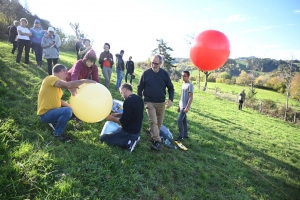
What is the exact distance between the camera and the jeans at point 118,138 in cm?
409

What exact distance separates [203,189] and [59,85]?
3.59m

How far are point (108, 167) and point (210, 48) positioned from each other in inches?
150

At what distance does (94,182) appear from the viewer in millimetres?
3029

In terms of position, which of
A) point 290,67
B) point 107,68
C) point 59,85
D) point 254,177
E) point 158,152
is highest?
point 290,67

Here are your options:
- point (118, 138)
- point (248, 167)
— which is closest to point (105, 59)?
point (118, 138)

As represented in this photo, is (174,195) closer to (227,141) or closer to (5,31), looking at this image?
(227,141)

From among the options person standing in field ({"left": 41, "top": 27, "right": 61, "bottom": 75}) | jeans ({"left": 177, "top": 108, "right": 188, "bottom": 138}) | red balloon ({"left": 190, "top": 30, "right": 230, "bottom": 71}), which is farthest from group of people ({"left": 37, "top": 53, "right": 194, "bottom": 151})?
person standing in field ({"left": 41, "top": 27, "right": 61, "bottom": 75})

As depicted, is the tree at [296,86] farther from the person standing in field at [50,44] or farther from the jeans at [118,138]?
the jeans at [118,138]

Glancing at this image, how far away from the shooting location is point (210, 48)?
487 centimetres

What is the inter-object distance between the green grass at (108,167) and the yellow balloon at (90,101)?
75 centimetres

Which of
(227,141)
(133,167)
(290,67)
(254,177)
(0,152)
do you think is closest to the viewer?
(0,152)

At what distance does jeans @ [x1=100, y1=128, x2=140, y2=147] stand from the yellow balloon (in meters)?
0.66

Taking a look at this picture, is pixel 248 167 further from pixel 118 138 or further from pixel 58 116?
pixel 58 116

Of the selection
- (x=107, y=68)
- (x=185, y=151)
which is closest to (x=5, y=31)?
(x=107, y=68)
